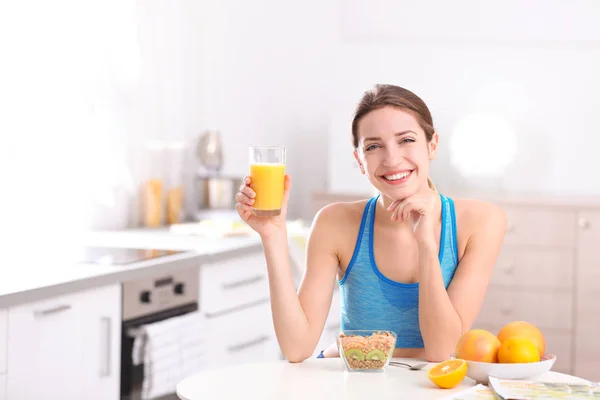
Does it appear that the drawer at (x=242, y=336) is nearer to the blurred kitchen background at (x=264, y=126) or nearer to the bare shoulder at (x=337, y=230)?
the blurred kitchen background at (x=264, y=126)

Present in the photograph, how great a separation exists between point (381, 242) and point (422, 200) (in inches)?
8.7

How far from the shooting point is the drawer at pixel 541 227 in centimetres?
450

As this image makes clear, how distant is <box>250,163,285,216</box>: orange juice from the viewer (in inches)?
72.7

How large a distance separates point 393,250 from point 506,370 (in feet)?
1.97

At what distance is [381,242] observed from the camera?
6.94 ft

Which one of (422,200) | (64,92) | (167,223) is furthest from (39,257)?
(422,200)

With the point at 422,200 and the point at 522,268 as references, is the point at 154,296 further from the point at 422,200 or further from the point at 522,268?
the point at 522,268

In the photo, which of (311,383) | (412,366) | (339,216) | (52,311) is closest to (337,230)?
(339,216)

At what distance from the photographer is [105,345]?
2.81 metres

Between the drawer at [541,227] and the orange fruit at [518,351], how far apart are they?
10.0 ft

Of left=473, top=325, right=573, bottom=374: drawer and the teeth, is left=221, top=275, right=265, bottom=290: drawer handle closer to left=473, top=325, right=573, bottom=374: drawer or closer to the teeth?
the teeth

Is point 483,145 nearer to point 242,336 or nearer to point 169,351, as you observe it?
point 242,336

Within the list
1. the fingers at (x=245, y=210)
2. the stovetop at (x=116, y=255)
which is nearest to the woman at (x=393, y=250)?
the fingers at (x=245, y=210)

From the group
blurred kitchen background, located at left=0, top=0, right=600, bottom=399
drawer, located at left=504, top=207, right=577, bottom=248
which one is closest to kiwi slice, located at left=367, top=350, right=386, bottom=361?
blurred kitchen background, located at left=0, top=0, right=600, bottom=399
